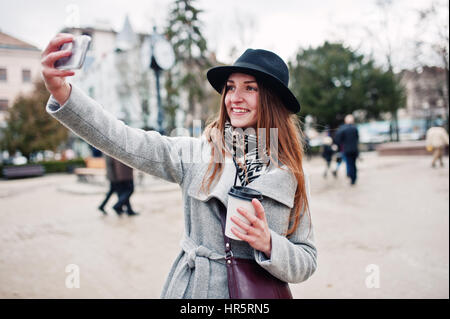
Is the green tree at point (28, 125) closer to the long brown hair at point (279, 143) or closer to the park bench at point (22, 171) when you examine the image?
the park bench at point (22, 171)

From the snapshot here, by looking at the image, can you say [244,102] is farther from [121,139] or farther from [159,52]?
[159,52]

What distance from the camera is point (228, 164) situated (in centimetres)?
151

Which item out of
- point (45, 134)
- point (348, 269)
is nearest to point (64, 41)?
point (348, 269)

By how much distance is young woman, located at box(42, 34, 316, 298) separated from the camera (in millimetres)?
1266

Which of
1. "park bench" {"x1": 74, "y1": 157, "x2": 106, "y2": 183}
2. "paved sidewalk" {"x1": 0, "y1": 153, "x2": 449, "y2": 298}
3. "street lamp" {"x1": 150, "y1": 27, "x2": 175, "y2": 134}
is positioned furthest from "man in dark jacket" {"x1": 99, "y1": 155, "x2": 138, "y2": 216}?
"park bench" {"x1": 74, "y1": 157, "x2": 106, "y2": 183}

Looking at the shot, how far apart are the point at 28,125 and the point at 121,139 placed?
23.6 meters

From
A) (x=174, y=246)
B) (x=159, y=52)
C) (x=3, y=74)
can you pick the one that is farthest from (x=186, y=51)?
(x=174, y=246)

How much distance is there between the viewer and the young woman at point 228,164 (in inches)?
49.8

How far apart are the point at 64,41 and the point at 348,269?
3.92 metres

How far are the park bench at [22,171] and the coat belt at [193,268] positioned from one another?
A: 20175 millimetres

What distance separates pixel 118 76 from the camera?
2716 centimetres

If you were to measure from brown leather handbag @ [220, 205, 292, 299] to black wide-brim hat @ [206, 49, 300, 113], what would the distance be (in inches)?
28.7

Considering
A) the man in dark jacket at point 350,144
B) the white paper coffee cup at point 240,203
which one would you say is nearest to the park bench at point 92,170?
the man in dark jacket at point 350,144

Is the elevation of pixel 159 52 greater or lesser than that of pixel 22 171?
greater
